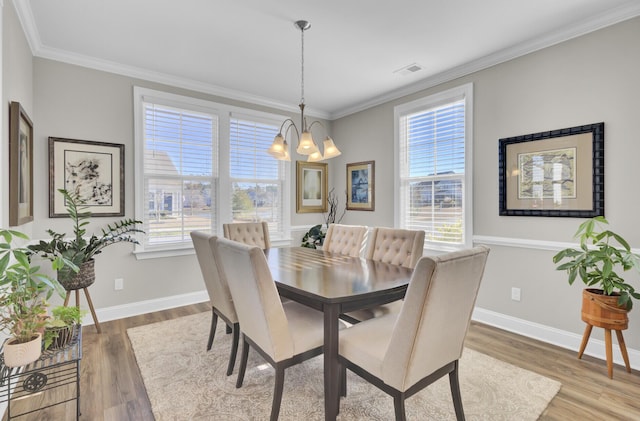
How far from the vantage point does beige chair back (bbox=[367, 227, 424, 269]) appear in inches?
103

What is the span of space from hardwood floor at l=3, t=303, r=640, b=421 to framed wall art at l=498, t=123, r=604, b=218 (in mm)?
1169

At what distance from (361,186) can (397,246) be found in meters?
2.17

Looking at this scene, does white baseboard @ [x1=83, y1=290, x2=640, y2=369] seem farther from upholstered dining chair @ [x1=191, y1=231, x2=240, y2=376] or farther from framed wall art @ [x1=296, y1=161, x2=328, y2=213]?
framed wall art @ [x1=296, y1=161, x2=328, y2=213]

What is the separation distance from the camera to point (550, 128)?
286 centimetres

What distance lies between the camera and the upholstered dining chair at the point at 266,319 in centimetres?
166

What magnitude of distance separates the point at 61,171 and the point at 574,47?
4794mm

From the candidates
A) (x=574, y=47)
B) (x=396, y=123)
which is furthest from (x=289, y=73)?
(x=574, y=47)

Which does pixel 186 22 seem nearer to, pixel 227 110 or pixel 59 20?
pixel 59 20

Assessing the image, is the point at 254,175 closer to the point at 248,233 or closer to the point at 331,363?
the point at 248,233

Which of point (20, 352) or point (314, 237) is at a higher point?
point (314, 237)

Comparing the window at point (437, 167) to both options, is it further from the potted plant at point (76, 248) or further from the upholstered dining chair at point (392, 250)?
the potted plant at point (76, 248)

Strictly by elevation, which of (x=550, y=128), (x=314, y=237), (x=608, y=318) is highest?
(x=550, y=128)

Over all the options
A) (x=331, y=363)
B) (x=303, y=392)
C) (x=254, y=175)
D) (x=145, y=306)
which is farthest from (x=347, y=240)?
(x=145, y=306)

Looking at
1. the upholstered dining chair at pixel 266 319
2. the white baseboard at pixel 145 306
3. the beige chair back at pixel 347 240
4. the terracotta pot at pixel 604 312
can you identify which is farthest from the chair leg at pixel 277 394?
the white baseboard at pixel 145 306
